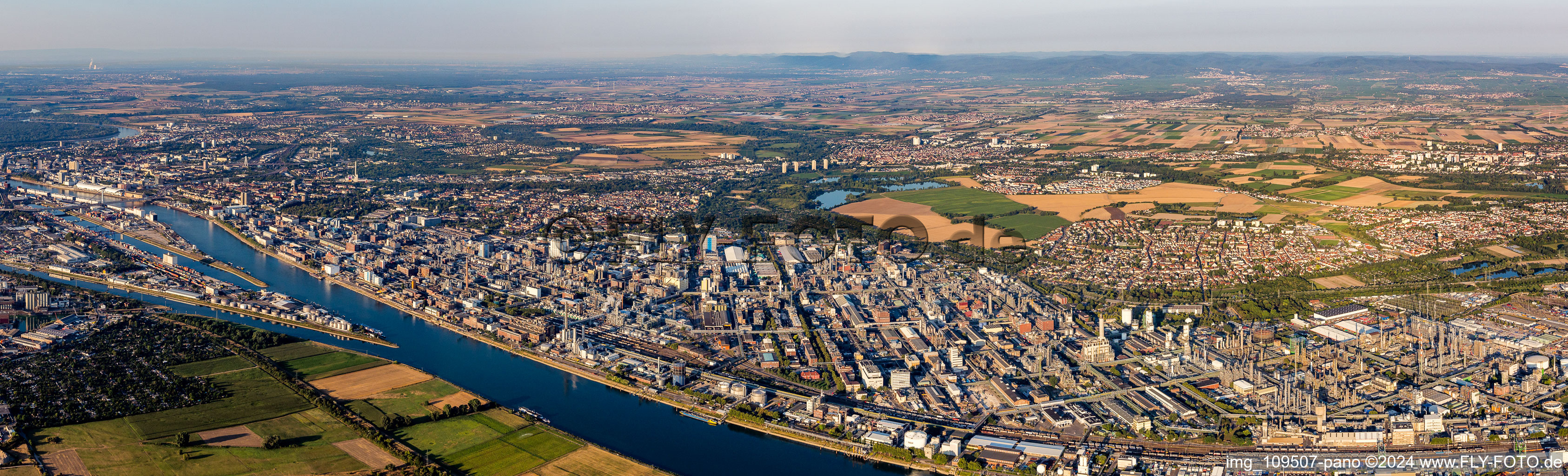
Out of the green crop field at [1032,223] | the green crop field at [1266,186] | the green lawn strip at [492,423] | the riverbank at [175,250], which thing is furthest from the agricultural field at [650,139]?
the green lawn strip at [492,423]

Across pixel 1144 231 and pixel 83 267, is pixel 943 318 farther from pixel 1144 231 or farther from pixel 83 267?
pixel 83 267

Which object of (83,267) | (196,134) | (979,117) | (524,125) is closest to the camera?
(83,267)

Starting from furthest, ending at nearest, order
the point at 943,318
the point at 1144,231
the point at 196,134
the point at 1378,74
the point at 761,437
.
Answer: the point at 1378,74 < the point at 196,134 < the point at 1144,231 < the point at 943,318 < the point at 761,437

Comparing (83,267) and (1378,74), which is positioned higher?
(1378,74)

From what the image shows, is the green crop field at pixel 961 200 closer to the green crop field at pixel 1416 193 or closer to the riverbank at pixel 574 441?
the green crop field at pixel 1416 193

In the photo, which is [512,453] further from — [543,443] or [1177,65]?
[1177,65]

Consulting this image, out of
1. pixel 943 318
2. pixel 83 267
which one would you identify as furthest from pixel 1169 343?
pixel 83 267
